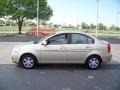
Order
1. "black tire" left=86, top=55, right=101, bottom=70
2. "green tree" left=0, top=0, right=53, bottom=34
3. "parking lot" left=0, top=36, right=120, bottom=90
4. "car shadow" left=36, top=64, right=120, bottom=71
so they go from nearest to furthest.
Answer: "parking lot" left=0, top=36, right=120, bottom=90 < "black tire" left=86, top=55, right=101, bottom=70 < "car shadow" left=36, top=64, right=120, bottom=71 < "green tree" left=0, top=0, right=53, bottom=34

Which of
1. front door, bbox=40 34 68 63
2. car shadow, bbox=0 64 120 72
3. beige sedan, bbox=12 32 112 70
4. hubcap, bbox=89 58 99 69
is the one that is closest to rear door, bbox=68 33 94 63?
beige sedan, bbox=12 32 112 70

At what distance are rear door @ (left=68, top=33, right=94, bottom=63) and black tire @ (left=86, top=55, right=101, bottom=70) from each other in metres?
0.25

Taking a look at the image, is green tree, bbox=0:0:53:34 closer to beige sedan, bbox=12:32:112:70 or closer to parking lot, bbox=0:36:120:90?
parking lot, bbox=0:36:120:90

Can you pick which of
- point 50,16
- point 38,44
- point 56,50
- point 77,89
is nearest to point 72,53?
point 56,50

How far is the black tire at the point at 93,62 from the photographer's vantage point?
33.8 ft

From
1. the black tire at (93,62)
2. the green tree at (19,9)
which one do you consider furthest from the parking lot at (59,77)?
the green tree at (19,9)

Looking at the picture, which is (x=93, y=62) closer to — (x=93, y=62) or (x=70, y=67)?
(x=93, y=62)

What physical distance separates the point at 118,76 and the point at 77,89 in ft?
7.93

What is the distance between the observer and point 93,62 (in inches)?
405

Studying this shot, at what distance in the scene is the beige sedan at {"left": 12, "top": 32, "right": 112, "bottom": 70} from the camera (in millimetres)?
10120

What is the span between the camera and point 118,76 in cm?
916

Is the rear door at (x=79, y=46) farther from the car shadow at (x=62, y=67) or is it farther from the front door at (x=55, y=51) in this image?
the car shadow at (x=62, y=67)

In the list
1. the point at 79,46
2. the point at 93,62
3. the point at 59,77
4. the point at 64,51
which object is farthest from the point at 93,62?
the point at 59,77

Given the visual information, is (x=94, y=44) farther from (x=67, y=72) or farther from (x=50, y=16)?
(x=50, y=16)
